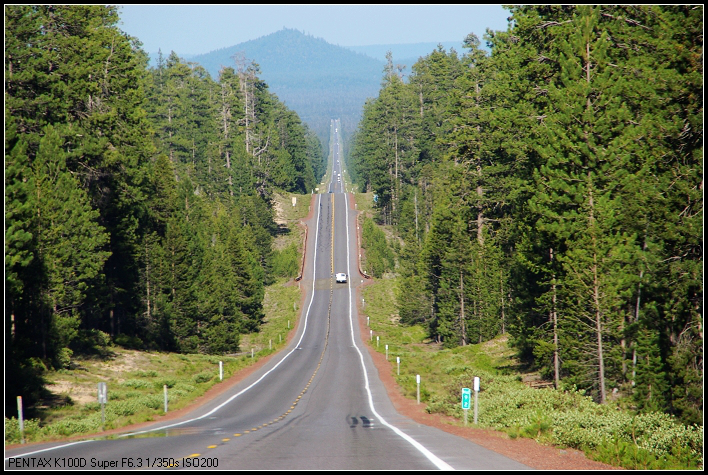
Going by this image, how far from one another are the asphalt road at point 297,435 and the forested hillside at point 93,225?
25.7 ft

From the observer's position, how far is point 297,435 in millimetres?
15047

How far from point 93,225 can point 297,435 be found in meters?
23.7

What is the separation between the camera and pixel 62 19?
36.2 meters

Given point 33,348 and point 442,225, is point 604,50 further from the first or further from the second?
point 442,225

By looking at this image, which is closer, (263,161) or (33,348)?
(33,348)

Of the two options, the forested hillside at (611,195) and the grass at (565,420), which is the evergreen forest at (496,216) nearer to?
the forested hillside at (611,195)

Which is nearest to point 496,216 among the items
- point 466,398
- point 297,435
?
point 466,398

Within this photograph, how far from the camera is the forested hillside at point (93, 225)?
89.0ft

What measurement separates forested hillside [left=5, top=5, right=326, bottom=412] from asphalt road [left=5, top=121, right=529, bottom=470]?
Answer: 7.82 metres

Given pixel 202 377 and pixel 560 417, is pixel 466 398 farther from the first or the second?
pixel 202 377

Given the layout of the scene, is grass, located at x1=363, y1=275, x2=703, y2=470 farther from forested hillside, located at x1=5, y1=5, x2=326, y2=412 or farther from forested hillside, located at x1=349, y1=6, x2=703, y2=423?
forested hillside, located at x1=5, y1=5, x2=326, y2=412

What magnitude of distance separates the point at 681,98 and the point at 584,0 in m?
9.15

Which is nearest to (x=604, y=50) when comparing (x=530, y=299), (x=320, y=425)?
(x=530, y=299)

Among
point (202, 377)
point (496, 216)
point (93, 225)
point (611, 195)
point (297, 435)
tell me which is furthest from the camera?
point (496, 216)
